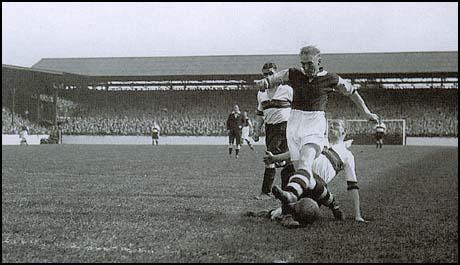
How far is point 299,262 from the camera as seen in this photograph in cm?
475

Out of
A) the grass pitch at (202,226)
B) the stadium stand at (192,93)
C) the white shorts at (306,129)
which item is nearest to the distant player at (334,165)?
the grass pitch at (202,226)

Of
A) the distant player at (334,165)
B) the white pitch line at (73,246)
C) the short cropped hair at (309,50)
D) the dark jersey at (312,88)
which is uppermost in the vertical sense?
the short cropped hair at (309,50)

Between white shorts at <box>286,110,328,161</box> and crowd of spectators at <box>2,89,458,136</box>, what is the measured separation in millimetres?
38923

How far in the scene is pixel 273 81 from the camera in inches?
255

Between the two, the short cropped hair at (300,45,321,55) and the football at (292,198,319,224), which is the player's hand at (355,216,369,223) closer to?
the football at (292,198,319,224)

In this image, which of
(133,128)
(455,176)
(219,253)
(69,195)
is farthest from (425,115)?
(219,253)

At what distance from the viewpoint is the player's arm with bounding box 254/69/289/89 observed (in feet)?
21.0

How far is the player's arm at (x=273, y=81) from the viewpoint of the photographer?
252 inches

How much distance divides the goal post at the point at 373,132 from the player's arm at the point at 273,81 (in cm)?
3920

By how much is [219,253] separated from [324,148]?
8.35 ft

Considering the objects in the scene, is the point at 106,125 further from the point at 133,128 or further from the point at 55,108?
the point at 55,108

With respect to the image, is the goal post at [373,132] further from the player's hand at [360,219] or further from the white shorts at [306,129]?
the white shorts at [306,129]

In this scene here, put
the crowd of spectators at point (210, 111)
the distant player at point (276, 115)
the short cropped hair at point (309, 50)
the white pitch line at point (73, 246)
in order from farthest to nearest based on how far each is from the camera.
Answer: the crowd of spectators at point (210, 111) → the distant player at point (276, 115) → the short cropped hair at point (309, 50) → the white pitch line at point (73, 246)

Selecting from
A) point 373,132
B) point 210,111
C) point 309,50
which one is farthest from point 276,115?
point 210,111
